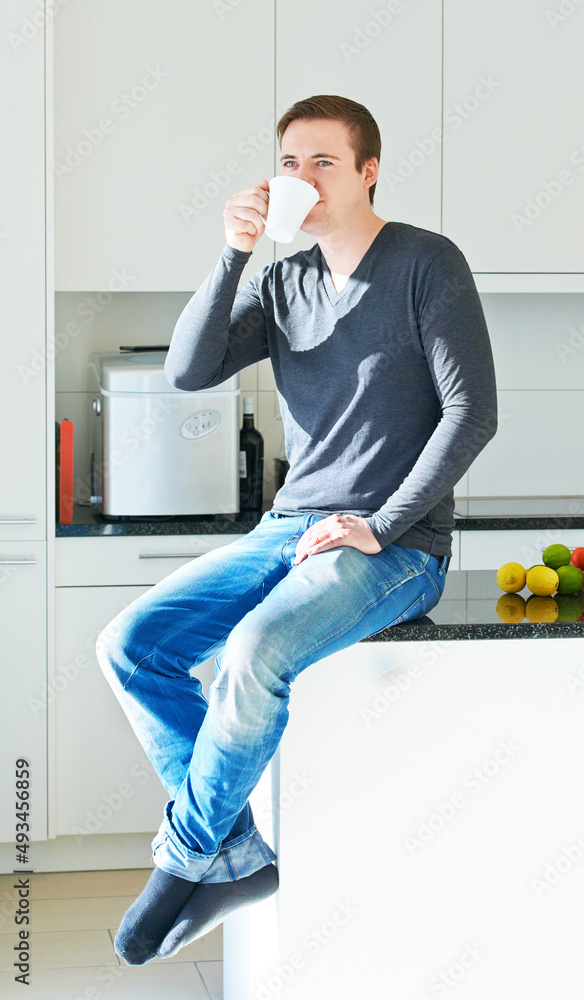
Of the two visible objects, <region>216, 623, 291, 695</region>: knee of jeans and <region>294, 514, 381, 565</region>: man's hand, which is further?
<region>294, 514, 381, 565</region>: man's hand

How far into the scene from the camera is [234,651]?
1356 mm

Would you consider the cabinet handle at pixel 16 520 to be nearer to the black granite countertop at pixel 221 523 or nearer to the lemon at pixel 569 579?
the black granite countertop at pixel 221 523

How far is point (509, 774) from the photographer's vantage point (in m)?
1.53

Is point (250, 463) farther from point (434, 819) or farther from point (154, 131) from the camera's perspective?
point (434, 819)

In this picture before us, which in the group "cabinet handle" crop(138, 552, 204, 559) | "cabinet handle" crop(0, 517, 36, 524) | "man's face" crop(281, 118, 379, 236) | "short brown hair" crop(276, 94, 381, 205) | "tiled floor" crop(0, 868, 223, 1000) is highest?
"short brown hair" crop(276, 94, 381, 205)

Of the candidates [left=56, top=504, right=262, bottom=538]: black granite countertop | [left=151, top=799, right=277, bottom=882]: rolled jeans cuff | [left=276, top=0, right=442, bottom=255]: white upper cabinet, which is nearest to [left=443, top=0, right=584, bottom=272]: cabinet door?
[left=276, top=0, right=442, bottom=255]: white upper cabinet

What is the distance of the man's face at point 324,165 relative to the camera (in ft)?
5.29

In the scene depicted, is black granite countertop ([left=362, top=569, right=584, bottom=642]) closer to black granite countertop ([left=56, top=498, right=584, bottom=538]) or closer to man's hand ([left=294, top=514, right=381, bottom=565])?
man's hand ([left=294, top=514, right=381, bottom=565])

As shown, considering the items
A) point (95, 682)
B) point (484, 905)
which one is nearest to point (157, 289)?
point (95, 682)

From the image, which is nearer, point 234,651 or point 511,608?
point 234,651

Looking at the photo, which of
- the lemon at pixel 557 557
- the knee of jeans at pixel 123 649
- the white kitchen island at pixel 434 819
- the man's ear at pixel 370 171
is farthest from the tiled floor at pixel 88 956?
the man's ear at pixel 370 171

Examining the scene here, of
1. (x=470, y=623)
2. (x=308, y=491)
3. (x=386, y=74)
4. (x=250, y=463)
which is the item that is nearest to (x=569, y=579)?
(x=470, y=623)

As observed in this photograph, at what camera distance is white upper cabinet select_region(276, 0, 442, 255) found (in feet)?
9.03

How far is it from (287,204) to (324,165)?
0.59 ft
